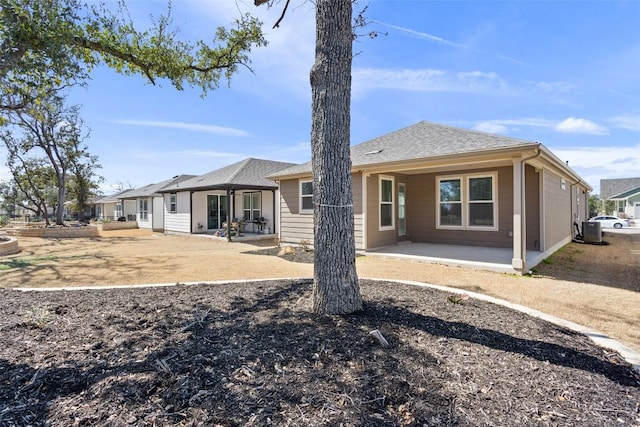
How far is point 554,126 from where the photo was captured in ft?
→ 64.5

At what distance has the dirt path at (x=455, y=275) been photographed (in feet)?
13.6

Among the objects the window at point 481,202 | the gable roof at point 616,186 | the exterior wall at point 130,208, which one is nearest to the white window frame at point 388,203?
the window at point 481,202

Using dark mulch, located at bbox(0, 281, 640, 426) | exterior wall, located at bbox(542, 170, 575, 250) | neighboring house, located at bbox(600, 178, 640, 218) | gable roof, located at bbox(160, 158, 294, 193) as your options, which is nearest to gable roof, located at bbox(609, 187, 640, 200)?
neighboring house, located at bbox(600, 178, 640, 218)

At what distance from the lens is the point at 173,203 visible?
730 inches

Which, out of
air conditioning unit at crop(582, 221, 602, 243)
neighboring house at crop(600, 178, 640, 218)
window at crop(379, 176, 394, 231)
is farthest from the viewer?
neighboring house at crop(600, 178, 640, 218)

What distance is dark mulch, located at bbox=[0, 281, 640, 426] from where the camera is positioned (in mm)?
1684

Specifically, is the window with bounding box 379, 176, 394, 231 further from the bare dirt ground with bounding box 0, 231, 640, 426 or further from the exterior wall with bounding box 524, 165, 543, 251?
the bare dirt ground with bounding box 0, 231, 640, 426

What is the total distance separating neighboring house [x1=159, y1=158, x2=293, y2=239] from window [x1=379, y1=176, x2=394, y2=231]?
21.7ft

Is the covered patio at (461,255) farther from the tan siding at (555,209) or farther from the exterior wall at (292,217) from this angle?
the exterior wall at (292,217)

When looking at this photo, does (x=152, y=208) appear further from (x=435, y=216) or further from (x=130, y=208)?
(x=435, y=216)

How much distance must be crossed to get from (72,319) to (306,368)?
2570mm

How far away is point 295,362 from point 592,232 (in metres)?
14.8

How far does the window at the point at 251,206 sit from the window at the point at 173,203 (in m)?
4.63

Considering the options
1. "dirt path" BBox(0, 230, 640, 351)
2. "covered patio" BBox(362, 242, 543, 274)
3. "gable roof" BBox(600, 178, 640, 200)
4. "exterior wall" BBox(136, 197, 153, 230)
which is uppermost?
"gable roof" BBox(600, 178, 640, 200)
